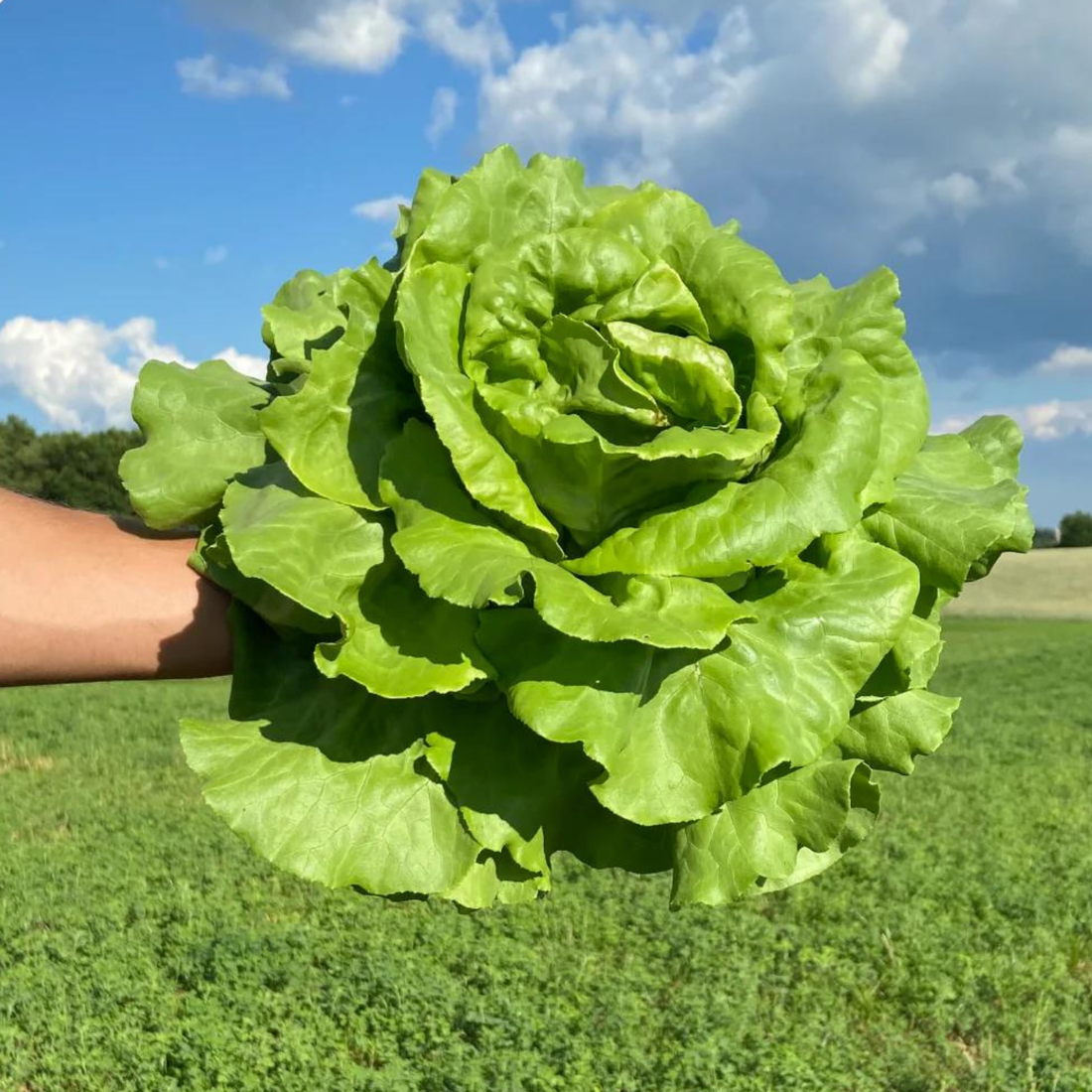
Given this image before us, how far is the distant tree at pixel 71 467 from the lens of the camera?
44.4 meters

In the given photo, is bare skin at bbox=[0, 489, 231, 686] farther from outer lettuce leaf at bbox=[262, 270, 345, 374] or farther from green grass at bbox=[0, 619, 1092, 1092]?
green grass at bbox=[0, 619, 1092, 1092]

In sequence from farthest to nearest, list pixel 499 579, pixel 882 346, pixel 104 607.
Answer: pixel 104 607 → pixel 882 346 → pixel 499 579

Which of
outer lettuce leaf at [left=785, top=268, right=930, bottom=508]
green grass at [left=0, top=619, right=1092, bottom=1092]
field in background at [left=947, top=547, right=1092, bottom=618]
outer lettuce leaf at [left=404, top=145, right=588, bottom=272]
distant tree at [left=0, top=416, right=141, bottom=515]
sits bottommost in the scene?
green grass at [left=0, top=619, right=1092, bottom=1092]

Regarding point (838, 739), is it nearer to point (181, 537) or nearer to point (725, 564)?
point (725, 564)

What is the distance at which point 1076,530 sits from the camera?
66.8 metres

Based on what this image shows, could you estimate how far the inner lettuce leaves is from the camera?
1656 mm

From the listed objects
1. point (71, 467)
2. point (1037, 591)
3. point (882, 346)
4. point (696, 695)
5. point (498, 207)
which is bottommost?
point (1037, 591)

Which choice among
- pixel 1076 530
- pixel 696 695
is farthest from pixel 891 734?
pixel 1076 530

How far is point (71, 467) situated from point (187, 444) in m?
46.6

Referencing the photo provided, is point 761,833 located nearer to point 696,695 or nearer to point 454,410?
point 696,695

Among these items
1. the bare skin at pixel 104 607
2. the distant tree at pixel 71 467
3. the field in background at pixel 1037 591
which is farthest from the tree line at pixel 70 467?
the bare skin at pixel 104 607

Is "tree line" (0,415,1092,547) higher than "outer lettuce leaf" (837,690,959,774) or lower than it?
higher

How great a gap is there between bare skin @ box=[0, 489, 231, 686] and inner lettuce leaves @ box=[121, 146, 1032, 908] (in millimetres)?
173

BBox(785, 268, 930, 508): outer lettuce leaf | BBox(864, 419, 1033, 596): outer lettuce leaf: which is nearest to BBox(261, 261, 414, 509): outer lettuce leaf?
BBox(785, 268, 930, 508): outer lettuce leaf
